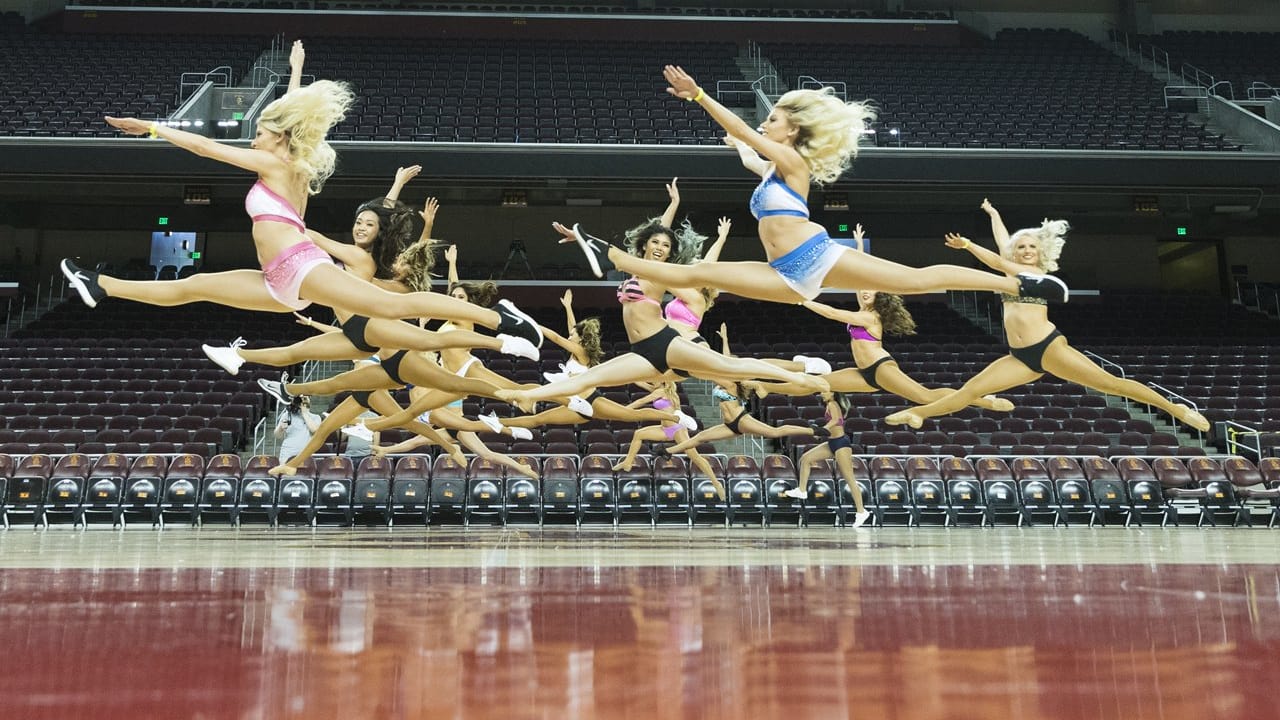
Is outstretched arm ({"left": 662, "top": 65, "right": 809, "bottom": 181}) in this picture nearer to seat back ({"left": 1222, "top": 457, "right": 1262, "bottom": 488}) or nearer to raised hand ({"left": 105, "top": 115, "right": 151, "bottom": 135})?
raised hand ({"left": 105, "top": 115, "right": 151, "bottom": 135})

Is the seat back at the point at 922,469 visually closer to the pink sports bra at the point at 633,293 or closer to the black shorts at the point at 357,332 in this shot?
the pink sports bra at the point at 633,293

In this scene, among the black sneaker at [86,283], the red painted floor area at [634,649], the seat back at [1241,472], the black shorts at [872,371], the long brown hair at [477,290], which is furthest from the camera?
the seat back at [1241,472]

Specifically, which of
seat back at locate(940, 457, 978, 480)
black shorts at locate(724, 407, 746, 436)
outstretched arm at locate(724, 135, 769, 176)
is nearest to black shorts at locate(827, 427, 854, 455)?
black shorts at locate(724, 407, 746, 436)

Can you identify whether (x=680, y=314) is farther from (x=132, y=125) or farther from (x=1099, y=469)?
(x=1099, y=469)

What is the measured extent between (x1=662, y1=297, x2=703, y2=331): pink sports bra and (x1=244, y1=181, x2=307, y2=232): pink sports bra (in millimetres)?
3103

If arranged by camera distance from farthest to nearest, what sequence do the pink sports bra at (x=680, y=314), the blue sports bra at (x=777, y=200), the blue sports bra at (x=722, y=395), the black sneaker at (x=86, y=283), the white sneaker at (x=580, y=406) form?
the blue sports bra at (x=722, y=395) < the pink sports bra at (x=680, y=314) < the white sneaker at (x=580, y=406) < the black sneaker at (x=86, y=283) < the blue sports bra at (x=777, y=200)

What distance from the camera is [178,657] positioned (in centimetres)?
279

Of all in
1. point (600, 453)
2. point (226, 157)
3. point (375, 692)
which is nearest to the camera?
point (375, 692)

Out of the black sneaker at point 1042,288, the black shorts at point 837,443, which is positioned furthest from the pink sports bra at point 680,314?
the black shorts at point 837,443

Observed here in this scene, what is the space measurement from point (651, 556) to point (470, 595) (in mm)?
2601

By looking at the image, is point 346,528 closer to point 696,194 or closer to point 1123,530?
point 1123,530

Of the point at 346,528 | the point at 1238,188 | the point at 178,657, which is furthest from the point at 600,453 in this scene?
the point at 1238,188

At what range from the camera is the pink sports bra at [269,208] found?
16.1 ft

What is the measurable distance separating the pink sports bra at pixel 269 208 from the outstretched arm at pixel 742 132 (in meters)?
2.07
